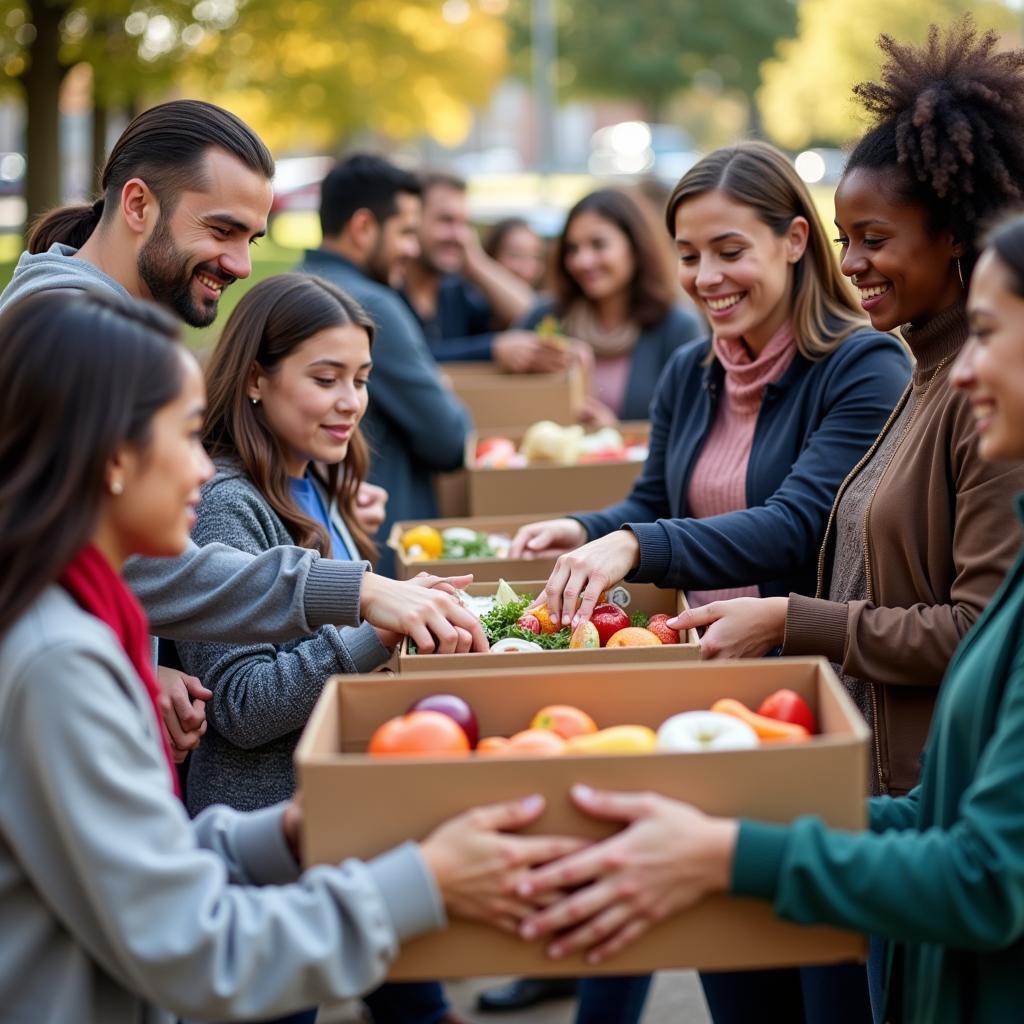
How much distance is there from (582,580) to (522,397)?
135 inches

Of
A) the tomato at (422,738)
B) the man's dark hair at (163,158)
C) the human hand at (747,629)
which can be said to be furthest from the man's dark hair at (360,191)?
the tomato at (422,738)

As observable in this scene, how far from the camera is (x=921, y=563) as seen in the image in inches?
114

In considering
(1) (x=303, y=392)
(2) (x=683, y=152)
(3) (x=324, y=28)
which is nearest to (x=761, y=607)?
(1) (x=303, y=392)

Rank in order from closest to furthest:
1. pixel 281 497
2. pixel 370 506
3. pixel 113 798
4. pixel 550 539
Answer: pixel 113 798
pixel 281 497
pixel 550 539
pixel 370 506

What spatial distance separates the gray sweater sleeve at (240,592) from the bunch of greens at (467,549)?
136 centimetres

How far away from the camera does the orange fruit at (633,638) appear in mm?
3051

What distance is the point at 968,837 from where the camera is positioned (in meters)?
1.96

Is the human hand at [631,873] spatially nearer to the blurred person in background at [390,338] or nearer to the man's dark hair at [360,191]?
the blurred person in background at [390,338]

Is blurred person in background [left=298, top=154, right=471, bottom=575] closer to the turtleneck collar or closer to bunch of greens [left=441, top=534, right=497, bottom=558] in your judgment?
bunch of greens [left=441, top=534, right=497, bottom=558]

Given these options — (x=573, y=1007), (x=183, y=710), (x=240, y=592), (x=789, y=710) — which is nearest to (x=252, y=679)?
(x=183, y=710)

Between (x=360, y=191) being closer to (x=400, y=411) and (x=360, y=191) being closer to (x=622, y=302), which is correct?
(x=400, y=411)

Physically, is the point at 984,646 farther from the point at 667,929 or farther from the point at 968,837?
the point at 667,929

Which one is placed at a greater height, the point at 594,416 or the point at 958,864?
the point at 594,416

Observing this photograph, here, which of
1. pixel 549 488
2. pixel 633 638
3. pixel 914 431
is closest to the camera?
pixel 914 431
